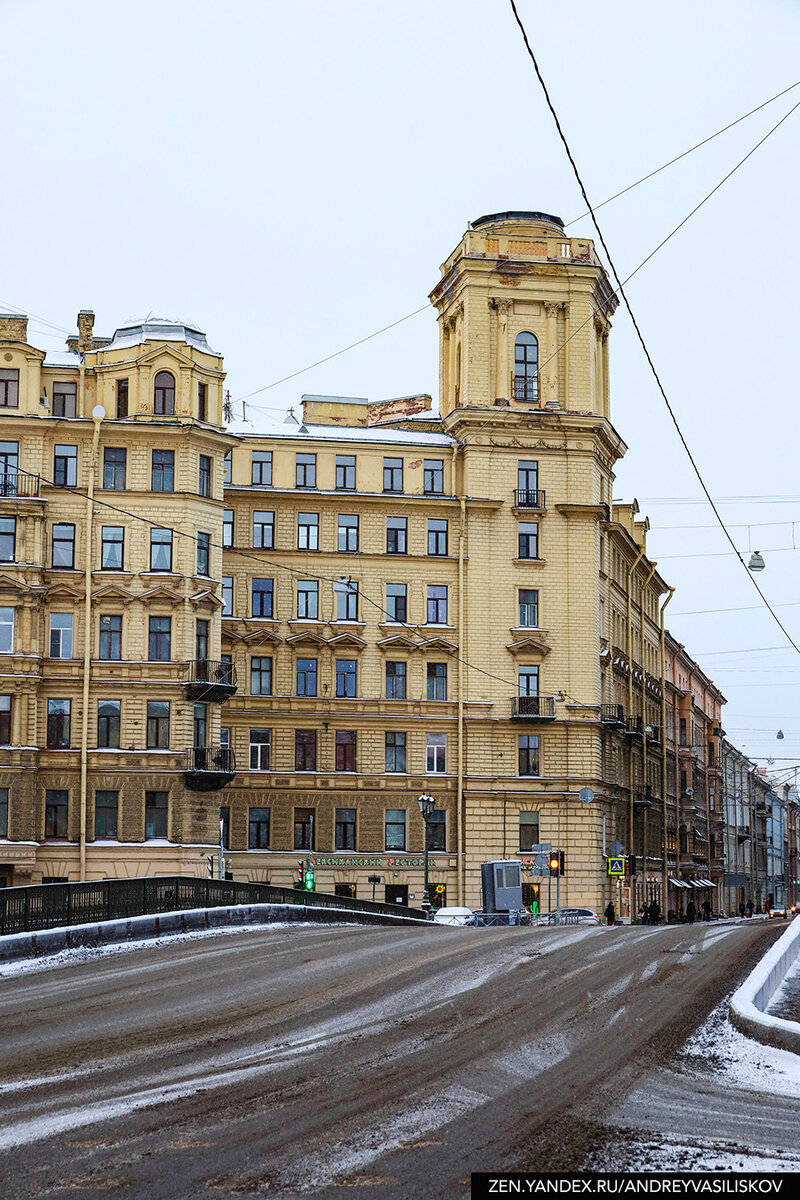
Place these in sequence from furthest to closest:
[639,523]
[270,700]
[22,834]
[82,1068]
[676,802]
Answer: [676,802] → [639,523] → [270,700] → [22,834] → [82,1068]

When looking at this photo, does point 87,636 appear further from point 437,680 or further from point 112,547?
point 437,680

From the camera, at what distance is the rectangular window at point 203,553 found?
59688mm

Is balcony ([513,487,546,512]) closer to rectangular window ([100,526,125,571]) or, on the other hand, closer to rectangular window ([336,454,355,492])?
rectangular window ([336,454,355,492])

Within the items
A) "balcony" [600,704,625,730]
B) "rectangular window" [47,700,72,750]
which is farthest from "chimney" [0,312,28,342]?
"balcony" [600,704,625,730]

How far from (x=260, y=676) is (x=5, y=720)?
40.6ft

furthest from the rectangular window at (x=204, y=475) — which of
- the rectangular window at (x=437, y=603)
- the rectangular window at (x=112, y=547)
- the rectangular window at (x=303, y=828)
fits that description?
the rectangular window at (x=303, y=828)

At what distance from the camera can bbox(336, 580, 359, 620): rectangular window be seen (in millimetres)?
66375

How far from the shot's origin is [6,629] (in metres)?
57.3

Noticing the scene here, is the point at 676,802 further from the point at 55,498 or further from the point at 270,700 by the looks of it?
the point at 55,498

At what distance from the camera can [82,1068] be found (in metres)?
15.5

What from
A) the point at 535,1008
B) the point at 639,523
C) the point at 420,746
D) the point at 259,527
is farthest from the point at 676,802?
the point at 535,1008

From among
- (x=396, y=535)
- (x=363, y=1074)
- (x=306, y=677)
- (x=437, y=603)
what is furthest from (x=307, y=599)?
(x=363, y=1074)

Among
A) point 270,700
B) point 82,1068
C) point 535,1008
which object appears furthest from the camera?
point 270,700

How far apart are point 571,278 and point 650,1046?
54.8 metres
